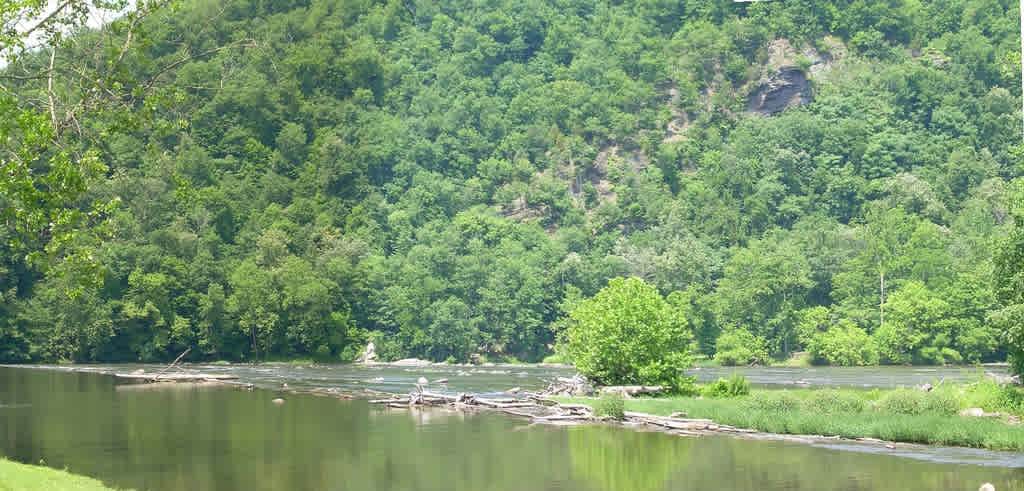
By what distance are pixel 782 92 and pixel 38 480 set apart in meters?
164

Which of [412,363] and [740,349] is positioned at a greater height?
[412,363]

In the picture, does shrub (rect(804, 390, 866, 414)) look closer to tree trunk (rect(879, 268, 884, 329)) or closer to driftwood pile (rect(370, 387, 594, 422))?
driftwood pile (rect(370, 387, 594, 422))

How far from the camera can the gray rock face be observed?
177 m

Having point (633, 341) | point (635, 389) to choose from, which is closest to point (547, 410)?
point (635, 389)

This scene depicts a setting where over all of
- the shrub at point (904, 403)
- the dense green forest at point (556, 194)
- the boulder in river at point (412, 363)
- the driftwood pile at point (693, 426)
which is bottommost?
the driftwood pile at point (693, 426)

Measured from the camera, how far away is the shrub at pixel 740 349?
11282 centimetres

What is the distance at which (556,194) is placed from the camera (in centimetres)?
16000

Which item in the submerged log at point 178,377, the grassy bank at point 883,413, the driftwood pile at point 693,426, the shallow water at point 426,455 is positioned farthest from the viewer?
the submerged log at point 178,377

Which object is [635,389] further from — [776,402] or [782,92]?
[782,92]

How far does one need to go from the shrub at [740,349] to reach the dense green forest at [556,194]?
1.11 ft

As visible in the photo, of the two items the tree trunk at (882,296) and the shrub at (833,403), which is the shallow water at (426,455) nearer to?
the shrub at (833,403)

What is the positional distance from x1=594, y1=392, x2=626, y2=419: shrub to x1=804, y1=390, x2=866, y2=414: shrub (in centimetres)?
795

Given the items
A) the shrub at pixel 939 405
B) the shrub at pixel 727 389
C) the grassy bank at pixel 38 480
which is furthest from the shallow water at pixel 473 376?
the grassy bank at pixel 38 480

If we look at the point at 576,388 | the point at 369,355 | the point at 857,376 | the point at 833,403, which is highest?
the point at 369,355
